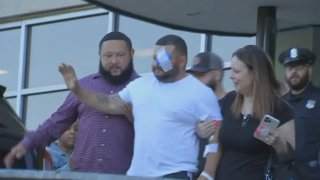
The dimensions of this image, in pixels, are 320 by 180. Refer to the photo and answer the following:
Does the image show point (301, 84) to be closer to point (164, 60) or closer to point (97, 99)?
point (164, 60)

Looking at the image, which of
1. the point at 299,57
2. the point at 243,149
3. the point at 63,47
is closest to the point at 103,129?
the point at 243,149

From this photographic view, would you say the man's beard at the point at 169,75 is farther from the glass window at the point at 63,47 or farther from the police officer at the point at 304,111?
the glass window at the point at 63,47

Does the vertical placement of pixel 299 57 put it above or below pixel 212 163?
above

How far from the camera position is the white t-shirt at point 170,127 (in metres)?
6.76

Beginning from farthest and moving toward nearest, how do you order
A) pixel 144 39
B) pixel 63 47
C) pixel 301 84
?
pixel 63 47 → pixel 144 39 → pixel 301 84

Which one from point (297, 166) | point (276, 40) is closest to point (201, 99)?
point (297, 166)

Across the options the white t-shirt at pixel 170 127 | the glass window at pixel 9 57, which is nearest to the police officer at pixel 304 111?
the white t-shirt at pixel 170 127

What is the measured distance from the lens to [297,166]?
7.02 meters

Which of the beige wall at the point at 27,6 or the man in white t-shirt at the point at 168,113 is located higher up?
the beige wall at the point at 27,6

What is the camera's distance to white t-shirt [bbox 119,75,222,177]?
676cm

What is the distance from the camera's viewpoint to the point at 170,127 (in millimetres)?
6781

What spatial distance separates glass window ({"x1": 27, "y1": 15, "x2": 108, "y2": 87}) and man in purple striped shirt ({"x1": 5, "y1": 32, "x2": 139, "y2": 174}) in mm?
6703

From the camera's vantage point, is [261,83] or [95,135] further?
[95,135]

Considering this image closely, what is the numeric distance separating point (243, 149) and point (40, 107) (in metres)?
8.86
